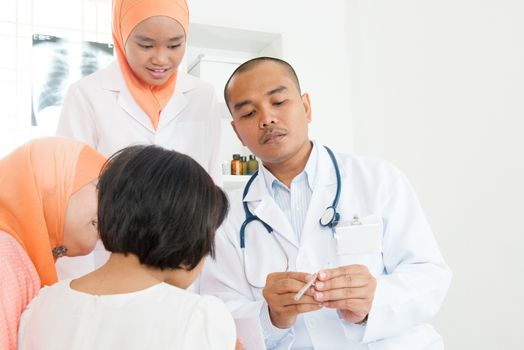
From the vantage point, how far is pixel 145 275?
0.90 metres

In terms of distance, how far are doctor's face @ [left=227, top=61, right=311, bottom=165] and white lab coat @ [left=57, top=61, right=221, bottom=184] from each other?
323mm

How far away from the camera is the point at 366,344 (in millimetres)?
1312

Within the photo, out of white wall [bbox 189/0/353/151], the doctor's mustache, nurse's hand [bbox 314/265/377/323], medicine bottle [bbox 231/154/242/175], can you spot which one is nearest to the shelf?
medicine bottle [bbox 231/154/242/175]

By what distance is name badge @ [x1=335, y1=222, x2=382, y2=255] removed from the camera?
1323 mm

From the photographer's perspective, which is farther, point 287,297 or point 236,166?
point 236,166

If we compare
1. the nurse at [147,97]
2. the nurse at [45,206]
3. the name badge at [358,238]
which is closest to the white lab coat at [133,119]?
the nurse at [147,97]

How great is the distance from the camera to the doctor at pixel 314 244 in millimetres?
1236

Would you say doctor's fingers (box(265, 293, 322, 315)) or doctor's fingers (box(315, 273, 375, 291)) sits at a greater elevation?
doctor's fingers (box(315, 273, 375, 291))

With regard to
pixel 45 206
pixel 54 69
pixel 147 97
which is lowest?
pixel 45 206

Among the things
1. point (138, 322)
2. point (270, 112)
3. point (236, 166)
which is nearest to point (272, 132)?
point (270, 112)

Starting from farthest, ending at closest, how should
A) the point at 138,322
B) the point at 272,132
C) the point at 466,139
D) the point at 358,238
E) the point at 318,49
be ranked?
the point at 318,49 → the point at 466,139 → the point at 272,132 → the point at 358,238 → the point at 138,322

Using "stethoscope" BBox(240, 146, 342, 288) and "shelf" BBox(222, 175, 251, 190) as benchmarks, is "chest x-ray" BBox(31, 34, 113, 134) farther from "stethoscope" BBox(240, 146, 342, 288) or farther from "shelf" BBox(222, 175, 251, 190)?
"stethoscope" BBox(240, 146, 342, 288)

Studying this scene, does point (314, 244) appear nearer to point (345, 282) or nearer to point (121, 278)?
point (345, 282)

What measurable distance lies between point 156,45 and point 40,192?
676 mm
